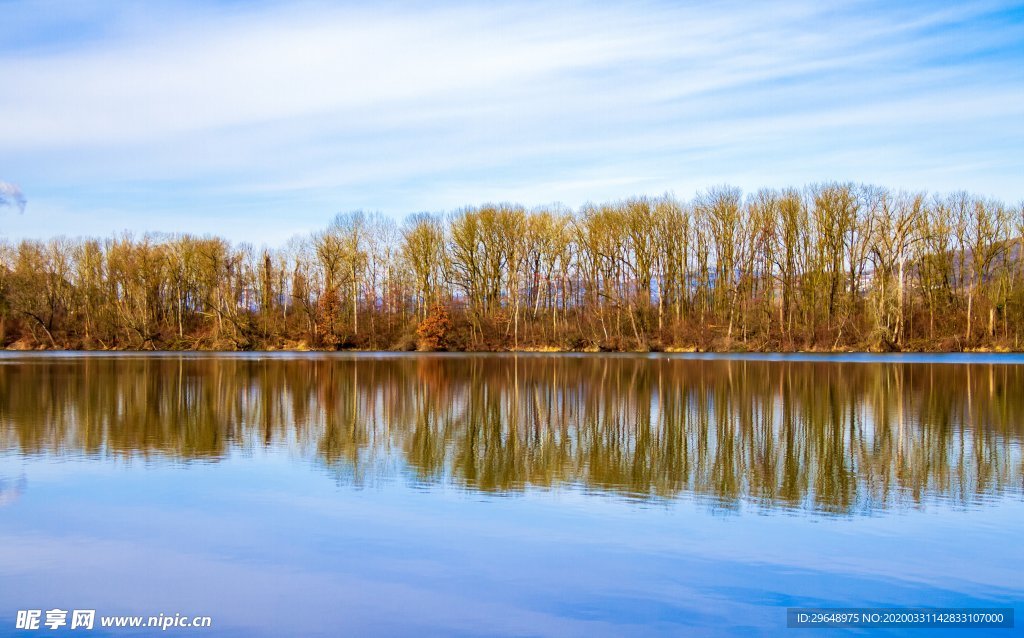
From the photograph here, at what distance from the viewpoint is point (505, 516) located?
10.7 metres

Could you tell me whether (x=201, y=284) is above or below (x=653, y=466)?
above

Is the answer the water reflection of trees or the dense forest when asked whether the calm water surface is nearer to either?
the water reflection of trees

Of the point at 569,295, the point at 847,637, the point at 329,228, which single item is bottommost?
the point at 847,637

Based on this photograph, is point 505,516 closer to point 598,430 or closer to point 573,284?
point 598,430

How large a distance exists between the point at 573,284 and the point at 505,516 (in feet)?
215

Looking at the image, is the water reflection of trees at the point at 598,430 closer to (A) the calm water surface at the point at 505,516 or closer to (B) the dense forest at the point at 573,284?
(A) the calm water surface at the point at 505,516

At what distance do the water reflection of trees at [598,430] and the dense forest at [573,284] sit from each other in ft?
113

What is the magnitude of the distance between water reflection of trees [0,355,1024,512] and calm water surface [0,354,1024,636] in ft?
0.37

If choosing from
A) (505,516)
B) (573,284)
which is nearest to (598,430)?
(505,516)

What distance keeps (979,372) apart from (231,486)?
126ft

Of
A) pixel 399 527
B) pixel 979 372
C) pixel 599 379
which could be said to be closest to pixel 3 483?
pixel 399 527

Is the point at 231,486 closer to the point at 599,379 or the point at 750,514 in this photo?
the point at 750,514

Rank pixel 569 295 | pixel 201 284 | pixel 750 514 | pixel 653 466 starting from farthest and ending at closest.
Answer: pixel 201 284
pixel 569 295
pixel 653 466
pixel 750 514

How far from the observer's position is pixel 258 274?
8781cm
